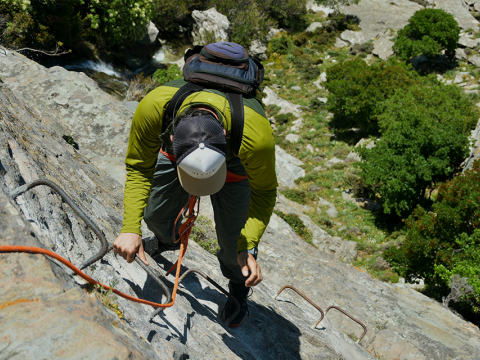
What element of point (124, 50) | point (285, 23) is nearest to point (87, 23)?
point (124, 50)

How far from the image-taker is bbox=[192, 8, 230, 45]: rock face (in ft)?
72.8

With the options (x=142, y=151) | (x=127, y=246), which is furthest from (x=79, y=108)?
(x=127, y=246)

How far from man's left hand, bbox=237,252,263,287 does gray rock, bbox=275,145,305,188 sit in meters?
12.2

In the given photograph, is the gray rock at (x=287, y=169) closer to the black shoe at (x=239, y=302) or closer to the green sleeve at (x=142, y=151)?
A: the black shoe at (x=239, y=302)

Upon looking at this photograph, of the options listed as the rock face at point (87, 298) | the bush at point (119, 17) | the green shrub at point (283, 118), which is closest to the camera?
the rock face at point (87, 298)

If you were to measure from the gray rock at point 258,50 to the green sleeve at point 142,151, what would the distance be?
2432 cm

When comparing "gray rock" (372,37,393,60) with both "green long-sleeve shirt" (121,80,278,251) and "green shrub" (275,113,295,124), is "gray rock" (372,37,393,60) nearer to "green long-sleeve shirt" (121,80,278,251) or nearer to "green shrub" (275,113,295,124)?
"green shrub" (275,113,295,124)

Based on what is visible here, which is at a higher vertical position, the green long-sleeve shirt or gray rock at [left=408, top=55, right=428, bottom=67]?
the green long-sleeve shirt

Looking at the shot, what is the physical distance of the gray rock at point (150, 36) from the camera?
20022 mm

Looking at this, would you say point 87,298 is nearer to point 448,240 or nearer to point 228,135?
point 228,135

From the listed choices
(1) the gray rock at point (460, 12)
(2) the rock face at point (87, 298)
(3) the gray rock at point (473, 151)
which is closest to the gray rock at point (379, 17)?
(1) the gray rock at point (460, 12)

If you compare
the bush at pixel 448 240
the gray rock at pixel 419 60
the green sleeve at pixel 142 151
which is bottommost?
the bush at pixel 448 240

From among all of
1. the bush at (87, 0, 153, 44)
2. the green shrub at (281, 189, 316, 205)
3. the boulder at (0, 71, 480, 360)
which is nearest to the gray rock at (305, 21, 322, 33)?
the bush at (87, 0, 153, 44)

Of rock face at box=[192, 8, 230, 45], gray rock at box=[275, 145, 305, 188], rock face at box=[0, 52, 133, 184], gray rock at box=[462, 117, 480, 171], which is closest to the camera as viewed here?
rock face at box=[0, 52, 133, 184]
